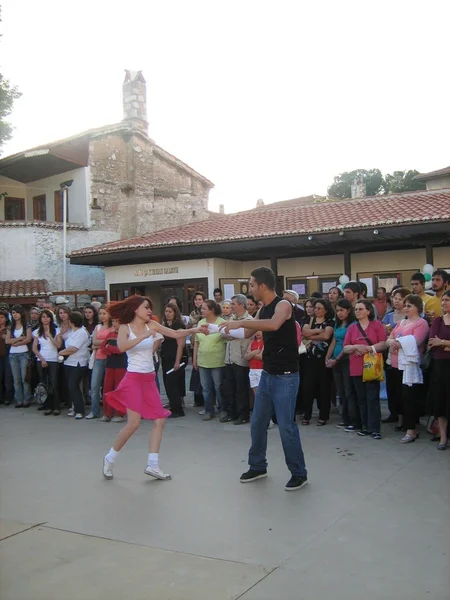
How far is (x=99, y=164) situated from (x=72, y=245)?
3381mm

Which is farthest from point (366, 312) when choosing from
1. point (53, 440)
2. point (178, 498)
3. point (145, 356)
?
point (53, 440)

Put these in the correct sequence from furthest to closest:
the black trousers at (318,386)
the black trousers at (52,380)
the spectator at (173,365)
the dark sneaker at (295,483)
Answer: the black trousers at (52,380) < the spectator at (173,365) < the black trousers at (318,386) < the dark sneaker at (295,483)

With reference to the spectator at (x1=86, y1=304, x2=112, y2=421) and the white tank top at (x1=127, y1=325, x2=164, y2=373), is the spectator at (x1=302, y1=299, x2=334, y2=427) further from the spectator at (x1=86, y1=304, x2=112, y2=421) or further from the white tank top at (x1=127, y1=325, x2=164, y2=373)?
the spectator at (x1=86, y1=304, x2=112, y2=421)

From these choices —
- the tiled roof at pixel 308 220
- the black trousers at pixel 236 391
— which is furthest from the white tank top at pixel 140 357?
the tiled roof at pixel 308 220

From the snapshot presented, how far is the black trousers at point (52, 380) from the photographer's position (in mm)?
10062

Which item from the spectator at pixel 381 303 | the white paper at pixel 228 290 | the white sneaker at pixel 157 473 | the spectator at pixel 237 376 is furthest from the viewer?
the white paper at pixel 228 290

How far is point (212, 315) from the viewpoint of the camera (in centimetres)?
883

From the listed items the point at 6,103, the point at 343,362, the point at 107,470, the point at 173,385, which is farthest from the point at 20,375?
the point at 6,103

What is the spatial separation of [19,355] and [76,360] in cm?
172

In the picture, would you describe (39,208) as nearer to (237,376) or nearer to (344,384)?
(237,376)

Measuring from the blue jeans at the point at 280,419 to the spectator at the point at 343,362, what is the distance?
91.3 inches

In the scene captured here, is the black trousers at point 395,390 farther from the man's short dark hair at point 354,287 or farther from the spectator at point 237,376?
the spectator at point 237,376

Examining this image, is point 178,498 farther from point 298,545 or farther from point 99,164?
point 99,164

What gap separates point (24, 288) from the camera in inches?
781
